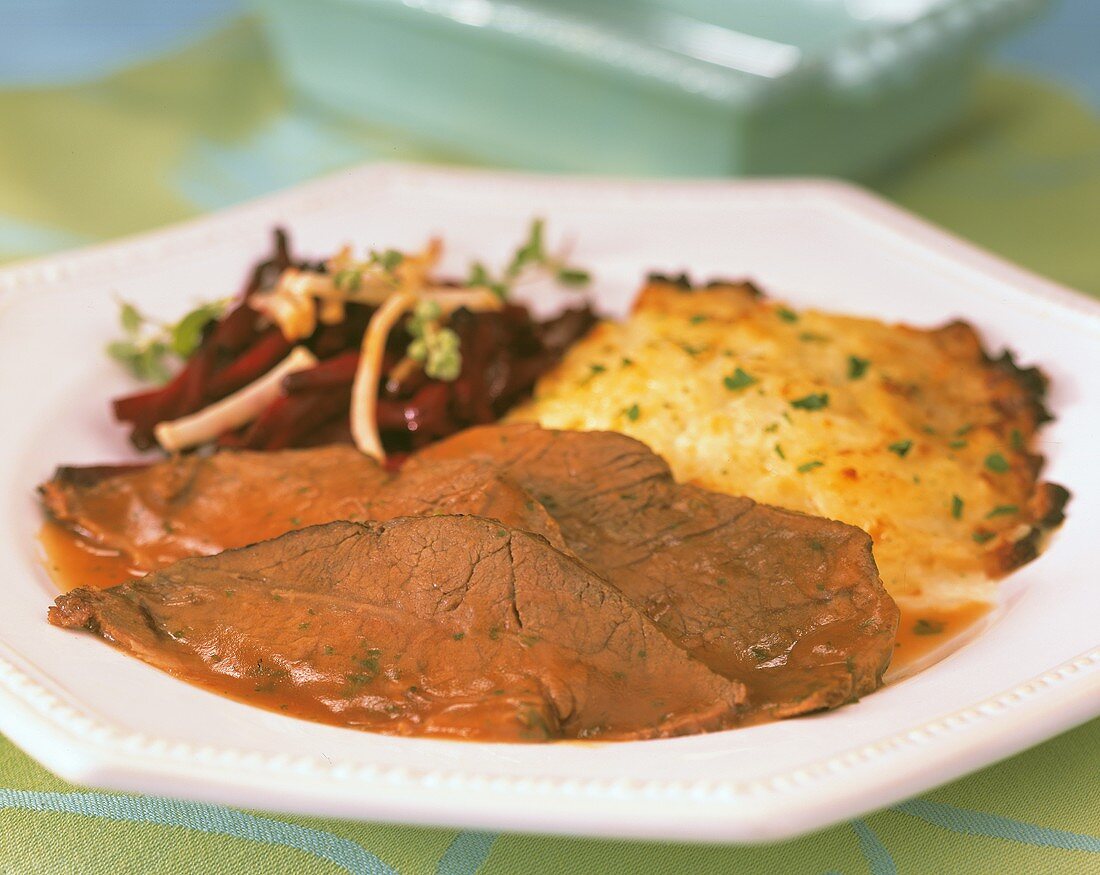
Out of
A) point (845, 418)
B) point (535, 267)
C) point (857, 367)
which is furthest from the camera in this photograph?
point (535, 267)

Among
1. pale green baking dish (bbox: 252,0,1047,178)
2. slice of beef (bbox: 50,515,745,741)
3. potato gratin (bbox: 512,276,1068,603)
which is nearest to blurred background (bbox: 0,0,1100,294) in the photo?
pale green baking dish (bbox: 252,0,1047,178)

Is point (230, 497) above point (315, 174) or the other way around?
above

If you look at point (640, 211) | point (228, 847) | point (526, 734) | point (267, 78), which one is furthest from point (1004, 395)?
point (267, 78)

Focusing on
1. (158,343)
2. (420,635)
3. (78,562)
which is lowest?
(158,343)

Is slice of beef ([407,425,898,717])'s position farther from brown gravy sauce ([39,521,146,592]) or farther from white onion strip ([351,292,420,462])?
brown gravy sauce ([39,521,146,592])

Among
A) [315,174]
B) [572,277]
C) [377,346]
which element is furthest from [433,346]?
[315,174]

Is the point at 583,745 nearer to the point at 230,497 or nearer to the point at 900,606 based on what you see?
the point at 900,606

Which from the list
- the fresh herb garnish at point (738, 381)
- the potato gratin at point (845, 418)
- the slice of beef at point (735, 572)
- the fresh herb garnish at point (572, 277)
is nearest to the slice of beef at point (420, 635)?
the slice of beef at point (735, 572)

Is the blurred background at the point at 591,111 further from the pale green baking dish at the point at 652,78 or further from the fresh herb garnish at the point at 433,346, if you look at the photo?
the fresh herb garnish at the point at 433,346

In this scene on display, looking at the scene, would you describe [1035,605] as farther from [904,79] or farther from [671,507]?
[904,79]
